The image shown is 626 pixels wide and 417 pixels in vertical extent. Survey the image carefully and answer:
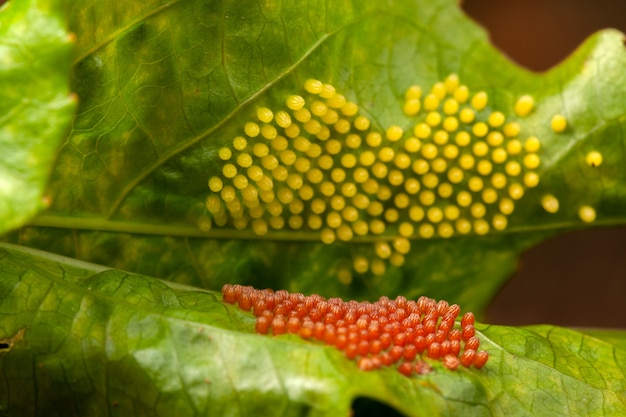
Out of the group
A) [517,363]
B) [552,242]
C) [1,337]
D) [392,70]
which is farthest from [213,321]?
[552,242]

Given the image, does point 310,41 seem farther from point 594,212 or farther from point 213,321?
point 594,212

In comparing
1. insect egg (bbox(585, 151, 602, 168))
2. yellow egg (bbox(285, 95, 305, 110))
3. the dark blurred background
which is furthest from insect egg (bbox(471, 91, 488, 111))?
the dark blurred background

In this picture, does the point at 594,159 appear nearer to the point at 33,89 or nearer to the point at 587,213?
the point at 587,213

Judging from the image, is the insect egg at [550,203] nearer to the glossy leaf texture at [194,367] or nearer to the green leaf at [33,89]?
the glossy leaf texture at [194,367]

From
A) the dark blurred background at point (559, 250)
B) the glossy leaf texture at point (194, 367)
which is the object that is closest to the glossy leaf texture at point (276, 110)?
the glossy leaf texture at point (194, 367)

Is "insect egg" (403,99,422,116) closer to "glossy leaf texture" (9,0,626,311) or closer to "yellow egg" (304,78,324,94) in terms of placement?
"glossy leaf texture" (9,0,626,311)

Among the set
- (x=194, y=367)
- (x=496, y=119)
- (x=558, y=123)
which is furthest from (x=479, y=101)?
(x=194, y=367)
